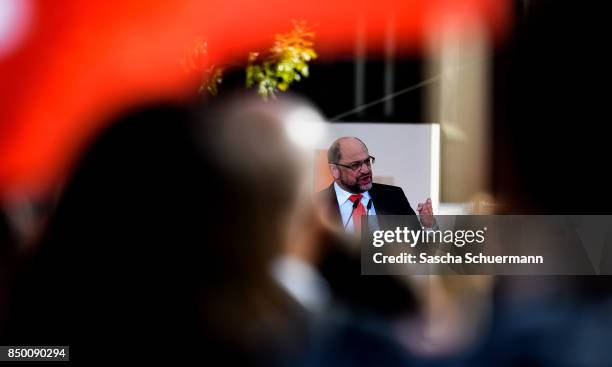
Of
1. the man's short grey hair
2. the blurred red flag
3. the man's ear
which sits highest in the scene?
the blurred red flag

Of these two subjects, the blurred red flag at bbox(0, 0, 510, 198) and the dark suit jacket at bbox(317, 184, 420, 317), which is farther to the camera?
the dark suit jacket at bbox(317, 184, 420, 317)

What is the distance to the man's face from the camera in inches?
104

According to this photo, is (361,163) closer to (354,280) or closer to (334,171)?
(334,171)

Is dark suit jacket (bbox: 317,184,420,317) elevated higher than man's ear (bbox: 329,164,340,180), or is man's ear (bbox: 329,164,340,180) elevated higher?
man's ear (bbox: 329,164,340,180)

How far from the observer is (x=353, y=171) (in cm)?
264

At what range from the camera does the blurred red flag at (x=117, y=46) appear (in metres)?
2.56

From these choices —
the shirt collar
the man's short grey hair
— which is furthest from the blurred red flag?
the shirt collar

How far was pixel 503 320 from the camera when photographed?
273 cm

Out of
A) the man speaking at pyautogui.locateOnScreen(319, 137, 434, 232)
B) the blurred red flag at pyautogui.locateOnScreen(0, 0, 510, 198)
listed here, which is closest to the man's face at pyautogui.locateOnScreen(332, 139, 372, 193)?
the man speaking at pyautogui.locateOnScreen(319, 137, 434, 232)

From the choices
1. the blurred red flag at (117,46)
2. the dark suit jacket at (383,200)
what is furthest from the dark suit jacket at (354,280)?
the blurred red flag at (117,46)

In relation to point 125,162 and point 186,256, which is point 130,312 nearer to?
point 186,256

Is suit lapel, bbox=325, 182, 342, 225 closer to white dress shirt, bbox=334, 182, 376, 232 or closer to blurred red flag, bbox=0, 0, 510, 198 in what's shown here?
white dress shirt, bbox=334, 182, 376, 232

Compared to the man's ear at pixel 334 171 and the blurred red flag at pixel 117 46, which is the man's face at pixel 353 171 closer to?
the man's ear at pixel 334 171

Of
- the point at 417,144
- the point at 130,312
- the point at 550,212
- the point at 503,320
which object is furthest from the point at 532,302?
the point at 130,312
